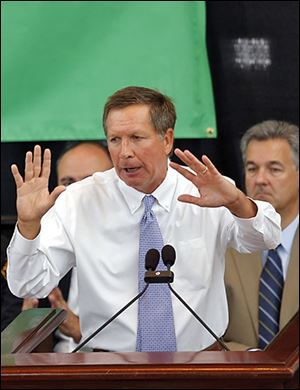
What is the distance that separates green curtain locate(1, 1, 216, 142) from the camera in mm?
3420

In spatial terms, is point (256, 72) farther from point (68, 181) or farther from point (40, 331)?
point (40, 331)

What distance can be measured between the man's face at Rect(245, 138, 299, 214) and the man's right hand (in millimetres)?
1074

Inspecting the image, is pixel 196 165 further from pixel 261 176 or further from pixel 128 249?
pixel 261 176

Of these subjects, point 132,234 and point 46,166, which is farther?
point 132,234

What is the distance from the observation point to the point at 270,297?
2873 mm

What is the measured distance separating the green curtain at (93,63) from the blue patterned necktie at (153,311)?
1.04m

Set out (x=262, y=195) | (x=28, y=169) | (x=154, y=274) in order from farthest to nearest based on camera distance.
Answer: (x=262, y=195)
(x=28, y=169)
(x=154, y=274)

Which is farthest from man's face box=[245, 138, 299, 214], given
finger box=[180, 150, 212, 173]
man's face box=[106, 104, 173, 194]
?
finger box=[180, 150, 212, 173]

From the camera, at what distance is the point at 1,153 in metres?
3.55

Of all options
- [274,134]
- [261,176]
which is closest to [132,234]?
[261,176]

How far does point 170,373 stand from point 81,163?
203cm

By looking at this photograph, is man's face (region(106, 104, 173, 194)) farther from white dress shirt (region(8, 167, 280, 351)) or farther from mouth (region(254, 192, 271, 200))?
mouth (region(254, 192, 271, 200))

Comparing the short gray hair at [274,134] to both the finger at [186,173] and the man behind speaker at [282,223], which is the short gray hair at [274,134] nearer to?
the man behind speaker at [282,223]

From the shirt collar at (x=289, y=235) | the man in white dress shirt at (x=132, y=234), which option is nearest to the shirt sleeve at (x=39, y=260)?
the man in white dress shirt at (x=132, y=234)
